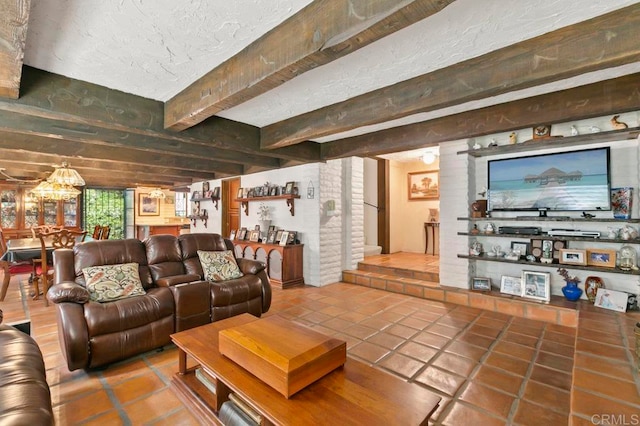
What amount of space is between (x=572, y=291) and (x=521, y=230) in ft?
2.60

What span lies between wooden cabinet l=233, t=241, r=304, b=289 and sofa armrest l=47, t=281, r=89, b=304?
2.68 meters

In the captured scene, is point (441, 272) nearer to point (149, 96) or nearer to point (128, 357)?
point (128, 357)

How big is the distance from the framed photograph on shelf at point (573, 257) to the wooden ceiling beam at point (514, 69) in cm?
225

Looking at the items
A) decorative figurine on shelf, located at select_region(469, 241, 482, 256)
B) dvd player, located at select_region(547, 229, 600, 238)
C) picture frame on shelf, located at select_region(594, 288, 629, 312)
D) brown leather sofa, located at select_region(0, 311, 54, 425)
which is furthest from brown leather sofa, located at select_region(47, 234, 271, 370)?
picture frame on shelf, located at select_region(594, 288, 629, 312)

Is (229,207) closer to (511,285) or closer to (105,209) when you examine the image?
(105,209)

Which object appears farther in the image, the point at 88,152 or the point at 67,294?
the point at 88,152

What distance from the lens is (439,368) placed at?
7.47ft

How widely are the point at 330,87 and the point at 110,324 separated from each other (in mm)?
2520

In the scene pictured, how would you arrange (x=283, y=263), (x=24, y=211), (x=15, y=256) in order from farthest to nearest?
(x=24, y=211), (x=283, y=263), (x=15, y=256)

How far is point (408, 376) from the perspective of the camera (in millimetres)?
2176

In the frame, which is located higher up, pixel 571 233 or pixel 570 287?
pixel 571 233

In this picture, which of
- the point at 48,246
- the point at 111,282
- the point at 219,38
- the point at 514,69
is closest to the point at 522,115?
the point at 514,69

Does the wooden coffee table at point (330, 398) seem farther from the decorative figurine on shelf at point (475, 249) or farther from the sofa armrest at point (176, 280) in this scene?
the decorative figurine on shelf at point (475, 249)

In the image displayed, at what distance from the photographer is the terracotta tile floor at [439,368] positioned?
1.77 meters
